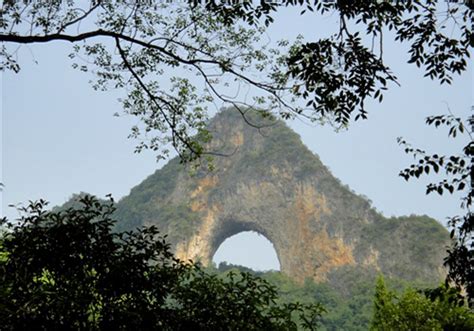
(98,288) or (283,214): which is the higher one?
(283,214)

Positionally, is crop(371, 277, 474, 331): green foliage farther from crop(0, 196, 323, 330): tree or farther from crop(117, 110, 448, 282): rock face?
crop(117, 110, 448, 282): rock face

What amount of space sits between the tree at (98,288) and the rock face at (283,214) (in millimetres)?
45240

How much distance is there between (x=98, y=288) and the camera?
4977 mm

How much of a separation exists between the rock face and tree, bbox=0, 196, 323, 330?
4524cm

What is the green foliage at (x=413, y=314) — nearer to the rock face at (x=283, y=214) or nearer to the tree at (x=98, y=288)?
the tree at (x=98, y=288)

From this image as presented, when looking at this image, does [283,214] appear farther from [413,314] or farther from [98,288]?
[98,288]

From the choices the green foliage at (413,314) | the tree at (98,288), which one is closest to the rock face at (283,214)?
the green foliage at (413,314)

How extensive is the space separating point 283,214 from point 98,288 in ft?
170

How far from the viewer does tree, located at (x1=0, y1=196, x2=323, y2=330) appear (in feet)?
15.5

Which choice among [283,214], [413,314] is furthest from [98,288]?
[283,214]

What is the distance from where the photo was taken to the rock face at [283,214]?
2013 inches

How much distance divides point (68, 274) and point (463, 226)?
11.7 ft

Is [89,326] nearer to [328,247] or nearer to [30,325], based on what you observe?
[30,325]

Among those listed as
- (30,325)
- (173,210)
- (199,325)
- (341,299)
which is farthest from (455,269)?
(173,210)
